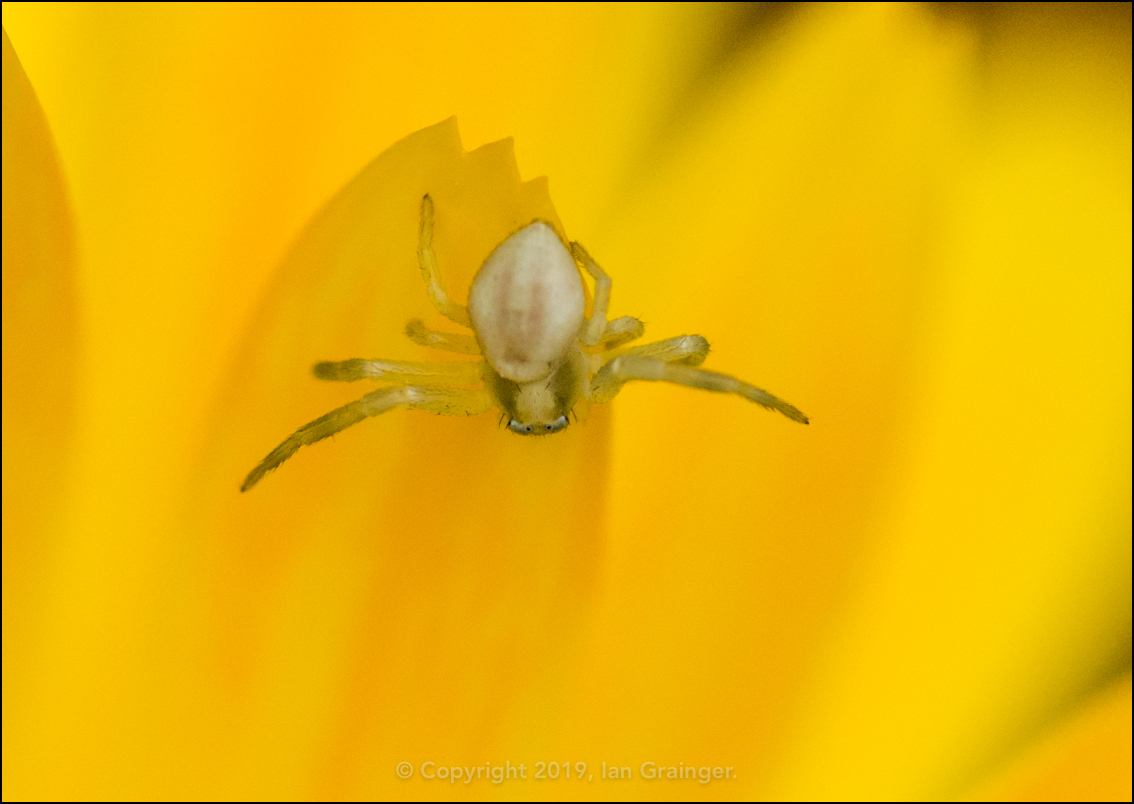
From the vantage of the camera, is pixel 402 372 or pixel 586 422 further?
pixel 402 372

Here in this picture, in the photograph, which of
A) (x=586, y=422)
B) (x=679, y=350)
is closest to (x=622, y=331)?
(x=679, y=350)

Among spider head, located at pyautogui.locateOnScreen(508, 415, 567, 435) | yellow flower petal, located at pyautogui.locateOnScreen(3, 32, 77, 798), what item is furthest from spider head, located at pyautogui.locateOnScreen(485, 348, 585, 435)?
yellow flower petal, located at pyautogui.locateOnScreen(3, 32, 77, 798)

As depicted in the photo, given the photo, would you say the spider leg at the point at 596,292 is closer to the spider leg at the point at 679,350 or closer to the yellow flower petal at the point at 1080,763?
the spider leg at the point at 679,350

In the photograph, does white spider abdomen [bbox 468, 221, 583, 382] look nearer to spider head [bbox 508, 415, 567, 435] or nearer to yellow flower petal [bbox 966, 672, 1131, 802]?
spider head [bbox 508, 415, 567, 435]

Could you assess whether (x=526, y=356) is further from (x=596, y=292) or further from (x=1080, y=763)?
(x=1080, y=763)

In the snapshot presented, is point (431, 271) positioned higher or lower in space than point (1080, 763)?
higher

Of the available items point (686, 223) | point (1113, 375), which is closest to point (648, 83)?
point (686, 223)

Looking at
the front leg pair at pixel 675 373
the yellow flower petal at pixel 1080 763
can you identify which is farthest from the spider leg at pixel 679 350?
the yellow flower petal at pixel 1080 763
